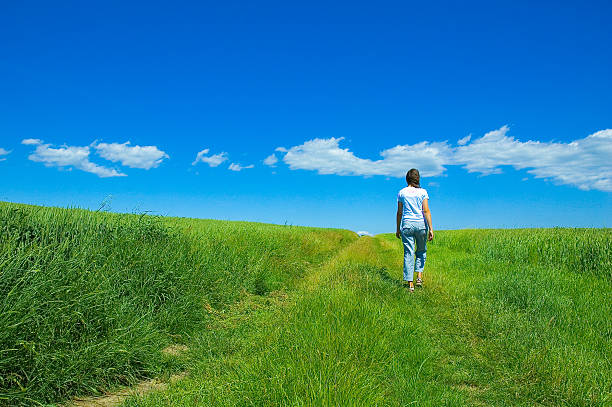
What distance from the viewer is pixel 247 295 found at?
7723 mm

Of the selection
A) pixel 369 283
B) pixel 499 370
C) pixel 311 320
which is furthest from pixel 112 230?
pixel 499 370

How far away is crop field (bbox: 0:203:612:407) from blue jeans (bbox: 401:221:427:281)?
0.74 m

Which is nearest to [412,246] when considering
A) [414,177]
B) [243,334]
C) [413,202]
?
[413,202]

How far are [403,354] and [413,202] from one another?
4660mm

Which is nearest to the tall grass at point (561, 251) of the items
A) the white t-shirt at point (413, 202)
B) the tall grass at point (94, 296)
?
the white t-shirt at point (413, 202)

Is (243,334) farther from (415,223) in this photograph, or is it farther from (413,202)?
(413,202)

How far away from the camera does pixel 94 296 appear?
432 centimetres

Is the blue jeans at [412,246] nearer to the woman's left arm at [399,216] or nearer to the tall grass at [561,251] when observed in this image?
the woman's left arm at [399,216]

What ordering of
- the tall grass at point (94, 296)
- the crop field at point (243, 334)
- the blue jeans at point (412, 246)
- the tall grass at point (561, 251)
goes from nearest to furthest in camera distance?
1. the crop field at point (243, 334)
2. the tall grass at point (94, 296)
3. the blue jeans at point (412, 246)
4. the tall grass at point (561, 251)

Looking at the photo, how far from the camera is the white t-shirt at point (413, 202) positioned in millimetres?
8258

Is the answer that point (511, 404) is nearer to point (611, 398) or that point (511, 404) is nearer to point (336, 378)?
point (611, 398)

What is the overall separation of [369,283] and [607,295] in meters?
4.81

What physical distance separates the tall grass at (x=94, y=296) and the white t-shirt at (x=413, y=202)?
13.0 feet

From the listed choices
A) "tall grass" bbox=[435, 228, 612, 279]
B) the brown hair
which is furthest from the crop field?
"tall grass" bbox=[435, 228, 612, 279]
